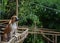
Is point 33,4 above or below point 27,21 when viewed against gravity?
above

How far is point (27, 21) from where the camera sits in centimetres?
805

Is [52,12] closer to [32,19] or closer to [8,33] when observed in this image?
[32,19]

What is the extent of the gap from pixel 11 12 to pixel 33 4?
40.7 inches

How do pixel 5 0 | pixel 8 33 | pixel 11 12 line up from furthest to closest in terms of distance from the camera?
pixel 11 12 → pixel 5 0 → pixel 8 33

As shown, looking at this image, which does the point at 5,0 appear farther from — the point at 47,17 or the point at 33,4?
the point at 47,17

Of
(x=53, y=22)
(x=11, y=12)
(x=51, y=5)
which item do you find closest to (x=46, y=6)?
(x=51, y=5)

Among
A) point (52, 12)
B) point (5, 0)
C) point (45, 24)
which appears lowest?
point (45, 24)

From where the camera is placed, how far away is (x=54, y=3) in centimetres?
777

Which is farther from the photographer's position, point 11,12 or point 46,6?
point 11,12

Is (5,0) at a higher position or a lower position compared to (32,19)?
higher

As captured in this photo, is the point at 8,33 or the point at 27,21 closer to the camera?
the point at 8,33

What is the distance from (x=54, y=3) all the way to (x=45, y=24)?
947 mm

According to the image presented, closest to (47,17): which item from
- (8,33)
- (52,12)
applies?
(52,12)

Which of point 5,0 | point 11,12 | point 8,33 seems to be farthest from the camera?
point 11,12
